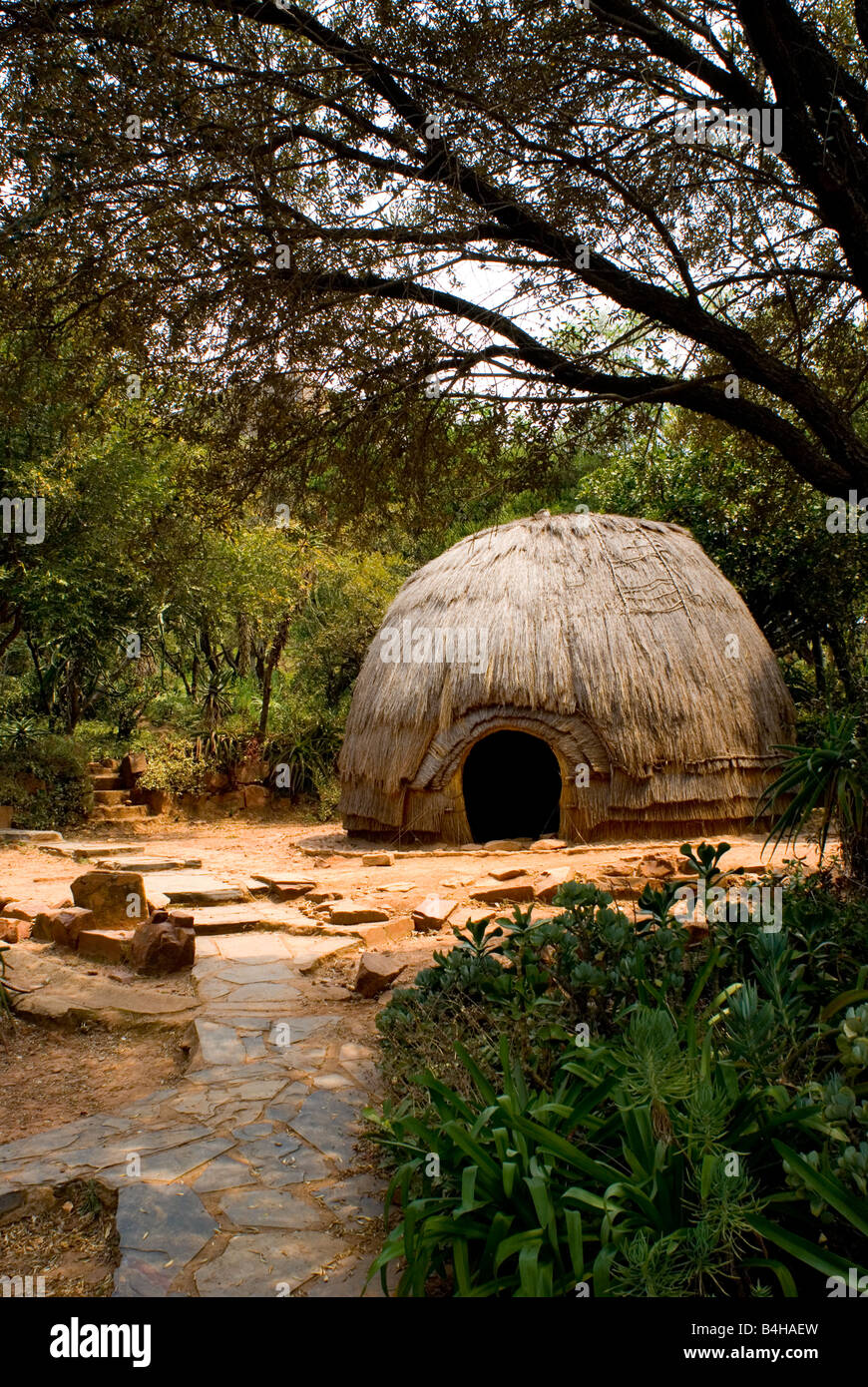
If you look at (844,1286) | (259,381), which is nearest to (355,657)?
(259,381)

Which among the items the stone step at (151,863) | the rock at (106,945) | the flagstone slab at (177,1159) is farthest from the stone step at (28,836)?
the flagstone slab at (177,1159)

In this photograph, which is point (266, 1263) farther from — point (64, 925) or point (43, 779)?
point (43, 779)

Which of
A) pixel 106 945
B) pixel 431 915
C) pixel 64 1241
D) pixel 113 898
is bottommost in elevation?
pixel 64 1241

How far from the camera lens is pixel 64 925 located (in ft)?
21.8

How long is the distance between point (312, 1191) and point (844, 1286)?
1.76 m

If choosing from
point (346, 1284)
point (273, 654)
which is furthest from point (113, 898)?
point (273, 654)

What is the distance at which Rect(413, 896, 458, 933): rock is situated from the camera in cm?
677

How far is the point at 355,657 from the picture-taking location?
56.7 ft

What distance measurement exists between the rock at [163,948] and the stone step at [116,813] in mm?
8480

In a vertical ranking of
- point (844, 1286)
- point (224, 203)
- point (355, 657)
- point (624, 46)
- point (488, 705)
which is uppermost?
point (624, 46)

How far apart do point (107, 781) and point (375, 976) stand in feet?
34.9

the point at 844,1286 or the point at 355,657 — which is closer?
the point at 844,1286

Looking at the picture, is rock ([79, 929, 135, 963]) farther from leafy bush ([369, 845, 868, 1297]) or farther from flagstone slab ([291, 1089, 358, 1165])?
leafy bush ([369, 845, 868, 1297])

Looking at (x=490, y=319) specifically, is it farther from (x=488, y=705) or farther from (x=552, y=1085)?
(x=488, y=705)
